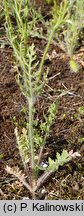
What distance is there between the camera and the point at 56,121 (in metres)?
1.92

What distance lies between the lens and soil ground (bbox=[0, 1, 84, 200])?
65.1 inches

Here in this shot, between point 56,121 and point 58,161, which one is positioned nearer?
point 58,161

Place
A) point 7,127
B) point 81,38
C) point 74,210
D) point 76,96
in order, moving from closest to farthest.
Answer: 1. point 74,210
2. point 7,127
3. point 76,96
4. point 81,38

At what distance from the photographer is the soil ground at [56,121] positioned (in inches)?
65.1

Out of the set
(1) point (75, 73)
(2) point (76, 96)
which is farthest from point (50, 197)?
(1) point (75, 73)

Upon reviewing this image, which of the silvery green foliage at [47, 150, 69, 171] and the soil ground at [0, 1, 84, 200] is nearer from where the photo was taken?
the silvery green foliage at [47, 150, 69, 171]

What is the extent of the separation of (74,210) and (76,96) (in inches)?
27.1

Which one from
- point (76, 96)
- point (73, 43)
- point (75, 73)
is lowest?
point (76, 96)

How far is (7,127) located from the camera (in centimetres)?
189

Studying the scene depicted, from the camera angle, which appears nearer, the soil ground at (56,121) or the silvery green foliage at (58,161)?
the silvery green foliage at (58,161)

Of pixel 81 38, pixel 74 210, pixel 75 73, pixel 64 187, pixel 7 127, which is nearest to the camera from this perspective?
pixel 74 210

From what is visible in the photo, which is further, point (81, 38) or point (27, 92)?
point (81, 38)

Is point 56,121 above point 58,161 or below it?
above

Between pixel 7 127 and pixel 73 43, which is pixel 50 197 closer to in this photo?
pixel 7 127
